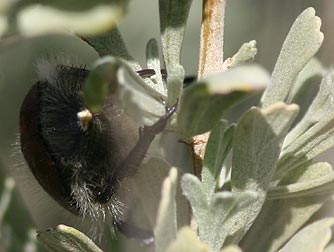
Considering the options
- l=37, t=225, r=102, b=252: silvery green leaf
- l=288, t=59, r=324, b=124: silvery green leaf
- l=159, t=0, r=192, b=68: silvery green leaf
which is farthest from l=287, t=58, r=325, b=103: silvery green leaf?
l=37, t=225, r=102, b=252: silvery green leaf

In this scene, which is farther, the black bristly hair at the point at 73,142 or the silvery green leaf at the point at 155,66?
the black bristly hair at the point at 73,142

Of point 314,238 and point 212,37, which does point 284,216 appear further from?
point 212,37

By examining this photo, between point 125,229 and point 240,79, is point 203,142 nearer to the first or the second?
point 125,229

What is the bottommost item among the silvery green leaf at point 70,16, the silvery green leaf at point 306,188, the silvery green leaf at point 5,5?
the silvery green leaf at point 306,188

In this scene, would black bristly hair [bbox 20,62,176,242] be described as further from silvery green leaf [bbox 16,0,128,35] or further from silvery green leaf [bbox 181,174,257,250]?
silvery green leaf [bbox 16,0,128,35]

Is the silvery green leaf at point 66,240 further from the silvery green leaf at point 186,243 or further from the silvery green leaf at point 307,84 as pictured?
the silvery green leaf at point 307,84

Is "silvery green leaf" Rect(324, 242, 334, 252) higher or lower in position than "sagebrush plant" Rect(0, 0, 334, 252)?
lower

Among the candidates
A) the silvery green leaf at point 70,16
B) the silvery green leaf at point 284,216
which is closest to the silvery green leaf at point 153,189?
the silvery green leaf at point 284,216

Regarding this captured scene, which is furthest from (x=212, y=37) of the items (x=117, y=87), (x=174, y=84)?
(x=117, y=87)
